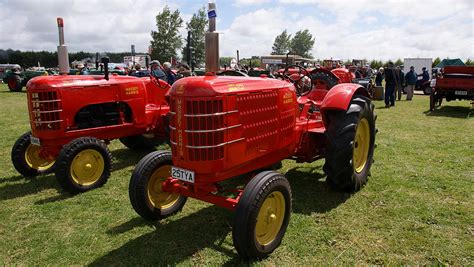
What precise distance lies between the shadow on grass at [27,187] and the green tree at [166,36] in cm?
4758

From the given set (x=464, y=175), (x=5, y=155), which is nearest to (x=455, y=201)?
(x=464, y=175)

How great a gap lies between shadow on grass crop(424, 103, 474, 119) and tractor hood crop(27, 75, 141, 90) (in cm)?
982

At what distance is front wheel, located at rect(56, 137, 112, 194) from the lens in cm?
477

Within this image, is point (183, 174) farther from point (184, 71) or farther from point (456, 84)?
point (456, 84)

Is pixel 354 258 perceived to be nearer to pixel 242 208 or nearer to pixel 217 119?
pixel 242 208

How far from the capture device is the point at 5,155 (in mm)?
7094

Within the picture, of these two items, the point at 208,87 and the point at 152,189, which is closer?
the point at 208,87

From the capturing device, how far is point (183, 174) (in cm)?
323

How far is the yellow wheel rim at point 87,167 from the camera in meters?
4.98

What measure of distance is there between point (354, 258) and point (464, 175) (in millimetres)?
3132

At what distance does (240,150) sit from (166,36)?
169ft

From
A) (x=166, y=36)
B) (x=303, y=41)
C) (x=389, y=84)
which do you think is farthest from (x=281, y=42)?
(x=389, y=84)

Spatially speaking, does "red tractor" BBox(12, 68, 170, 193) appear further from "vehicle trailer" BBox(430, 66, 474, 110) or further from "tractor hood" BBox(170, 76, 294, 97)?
"vehicle trailer" BBox(430, 66, 474, 110)

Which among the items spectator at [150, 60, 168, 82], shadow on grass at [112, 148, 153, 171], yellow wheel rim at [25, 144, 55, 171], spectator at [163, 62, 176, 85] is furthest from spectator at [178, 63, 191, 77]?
yellow wheel rim at [25, 144, 55, 171]
